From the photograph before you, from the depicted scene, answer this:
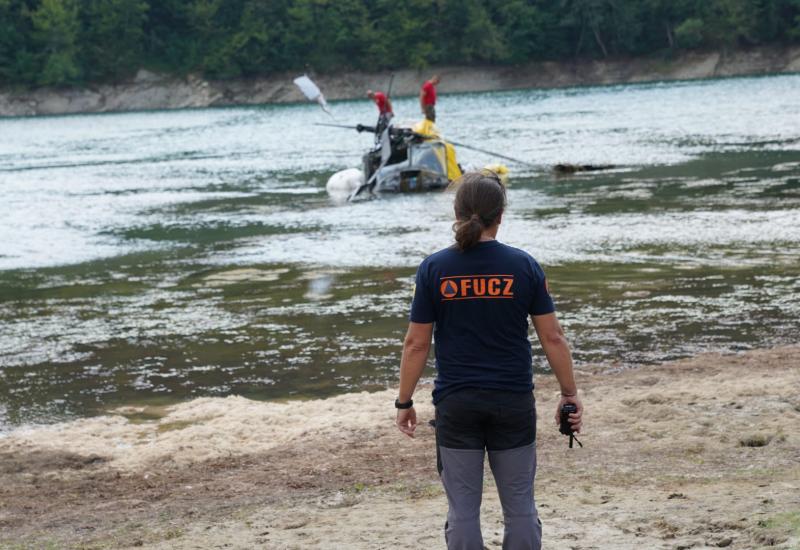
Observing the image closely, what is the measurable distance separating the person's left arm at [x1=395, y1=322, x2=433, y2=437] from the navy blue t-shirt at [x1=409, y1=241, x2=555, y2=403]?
73 millimetres

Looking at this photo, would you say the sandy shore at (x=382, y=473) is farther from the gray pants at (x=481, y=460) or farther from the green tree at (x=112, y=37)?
the green tree at (x=112, y=37)

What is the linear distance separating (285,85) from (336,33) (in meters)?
9.87

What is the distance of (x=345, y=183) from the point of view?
31750 millimetres

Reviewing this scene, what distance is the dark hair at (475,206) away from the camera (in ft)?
15.0

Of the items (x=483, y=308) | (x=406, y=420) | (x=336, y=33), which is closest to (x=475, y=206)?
(x=483, y=308)

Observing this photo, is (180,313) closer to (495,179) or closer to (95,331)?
(95,331)

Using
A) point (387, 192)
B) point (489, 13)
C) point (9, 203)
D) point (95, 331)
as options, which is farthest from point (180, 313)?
point (489, 13)

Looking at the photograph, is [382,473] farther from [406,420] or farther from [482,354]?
[482,354]

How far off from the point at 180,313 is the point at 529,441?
10.5 m

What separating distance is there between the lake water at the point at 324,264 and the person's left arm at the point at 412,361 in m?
5.52

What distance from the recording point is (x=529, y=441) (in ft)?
15.4

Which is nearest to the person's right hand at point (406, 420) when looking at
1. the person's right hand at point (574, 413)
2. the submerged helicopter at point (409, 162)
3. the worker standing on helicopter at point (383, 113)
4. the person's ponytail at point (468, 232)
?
the person's right hand at point (574, 413)

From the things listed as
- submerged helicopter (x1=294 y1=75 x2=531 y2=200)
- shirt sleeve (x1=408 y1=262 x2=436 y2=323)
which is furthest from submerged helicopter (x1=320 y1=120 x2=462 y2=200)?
shirt sleeve (x1=408 y1=262 x2=436 y2=323)

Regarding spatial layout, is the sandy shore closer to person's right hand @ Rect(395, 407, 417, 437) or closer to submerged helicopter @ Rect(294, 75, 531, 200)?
person's right hand @ Rect(395, 407, 417, 437)
